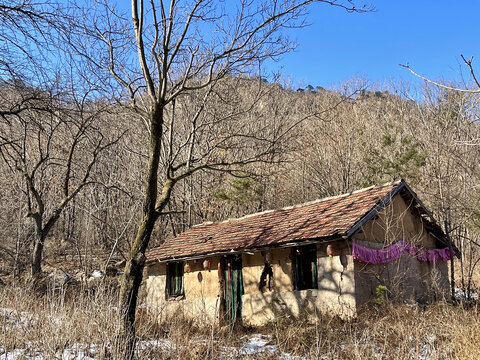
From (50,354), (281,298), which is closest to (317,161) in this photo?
(281,298)

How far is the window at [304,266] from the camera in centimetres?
1227

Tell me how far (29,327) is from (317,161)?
775 inches

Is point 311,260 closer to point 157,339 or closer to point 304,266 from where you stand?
point 304,266

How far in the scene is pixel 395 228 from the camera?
1321 cm

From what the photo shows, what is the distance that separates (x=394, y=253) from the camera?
12.5 meters

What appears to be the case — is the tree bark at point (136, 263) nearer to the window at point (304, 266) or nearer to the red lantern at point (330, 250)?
the red lantern at point (330, 250)

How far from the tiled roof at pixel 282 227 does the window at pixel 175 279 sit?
0.56 metres

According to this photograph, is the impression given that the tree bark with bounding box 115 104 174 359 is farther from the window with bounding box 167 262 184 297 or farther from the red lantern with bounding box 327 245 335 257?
the window with bounding box 167 262 184 297

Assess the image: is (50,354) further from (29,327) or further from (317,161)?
(317,161)

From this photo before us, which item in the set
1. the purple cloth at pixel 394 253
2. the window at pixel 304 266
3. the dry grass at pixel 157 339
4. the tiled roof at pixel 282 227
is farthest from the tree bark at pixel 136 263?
the purple cloth at pixel 394 253

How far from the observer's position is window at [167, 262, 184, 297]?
1587 cm

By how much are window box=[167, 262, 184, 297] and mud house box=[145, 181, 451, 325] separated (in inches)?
1.3

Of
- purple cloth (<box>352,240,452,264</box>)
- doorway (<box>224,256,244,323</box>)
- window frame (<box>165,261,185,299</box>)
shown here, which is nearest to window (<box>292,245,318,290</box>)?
purple cloth (<box>352,240,452,264</box>)

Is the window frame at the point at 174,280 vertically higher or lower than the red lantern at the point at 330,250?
lower
